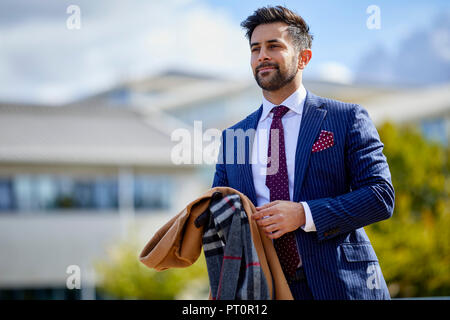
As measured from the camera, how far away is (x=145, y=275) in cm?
1154

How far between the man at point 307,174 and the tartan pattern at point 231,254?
0.07 m

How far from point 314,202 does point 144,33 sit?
1184 cm

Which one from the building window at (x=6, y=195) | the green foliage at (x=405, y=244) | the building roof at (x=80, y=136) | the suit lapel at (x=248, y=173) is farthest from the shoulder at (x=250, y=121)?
the building window at (x=6, y=195)

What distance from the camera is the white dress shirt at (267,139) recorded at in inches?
71.0

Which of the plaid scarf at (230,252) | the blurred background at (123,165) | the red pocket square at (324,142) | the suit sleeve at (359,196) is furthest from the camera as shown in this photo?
the blurred background at (123,165)

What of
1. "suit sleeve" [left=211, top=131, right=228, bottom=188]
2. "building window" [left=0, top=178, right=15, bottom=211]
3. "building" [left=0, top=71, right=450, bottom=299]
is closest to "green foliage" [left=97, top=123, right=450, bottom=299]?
"building" [left=0, top=71, right=450, bottom=299]

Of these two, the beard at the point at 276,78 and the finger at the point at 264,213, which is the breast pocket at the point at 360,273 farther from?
the beard at the point at 276,78

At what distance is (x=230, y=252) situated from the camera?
155 cm

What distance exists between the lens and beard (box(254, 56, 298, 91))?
1.80 meters

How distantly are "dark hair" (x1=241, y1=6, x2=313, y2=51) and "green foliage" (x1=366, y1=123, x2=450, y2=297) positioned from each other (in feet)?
26.5

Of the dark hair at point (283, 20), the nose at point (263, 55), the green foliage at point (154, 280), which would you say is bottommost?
the green foliage at point (154, 280)

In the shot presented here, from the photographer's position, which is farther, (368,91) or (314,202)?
(368,91)
